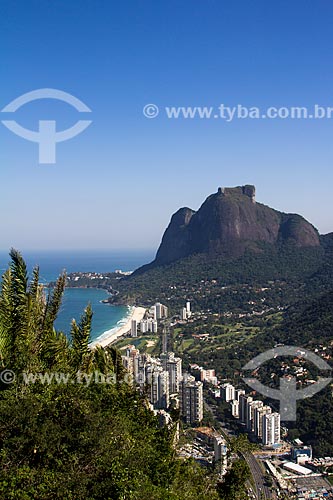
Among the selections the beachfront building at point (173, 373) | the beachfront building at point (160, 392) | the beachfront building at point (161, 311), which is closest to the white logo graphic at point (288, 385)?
the beachfront building at point (173, 373)

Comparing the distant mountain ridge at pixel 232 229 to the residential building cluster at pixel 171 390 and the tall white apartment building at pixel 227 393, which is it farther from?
the residential building cluster at pixel 171 390

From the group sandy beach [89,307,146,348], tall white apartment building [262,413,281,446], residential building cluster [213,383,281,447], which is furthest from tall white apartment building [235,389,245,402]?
sandy beach [89,307,146,348]

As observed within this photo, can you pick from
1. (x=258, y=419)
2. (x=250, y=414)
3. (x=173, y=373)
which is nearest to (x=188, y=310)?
(x=173, y=373)

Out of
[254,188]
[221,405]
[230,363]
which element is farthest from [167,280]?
[221,405]

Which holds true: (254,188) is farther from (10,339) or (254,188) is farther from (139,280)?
(10,339)

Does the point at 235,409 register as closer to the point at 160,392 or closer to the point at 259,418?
the point at 259,418
